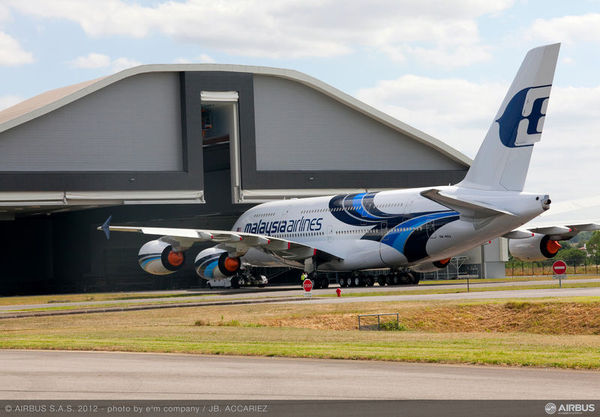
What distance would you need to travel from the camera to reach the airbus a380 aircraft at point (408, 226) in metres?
36.0

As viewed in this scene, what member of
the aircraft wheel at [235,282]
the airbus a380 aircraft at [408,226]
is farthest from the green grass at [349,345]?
the aircraft wheel at [235,282]

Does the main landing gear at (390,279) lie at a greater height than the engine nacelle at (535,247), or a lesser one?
lesser

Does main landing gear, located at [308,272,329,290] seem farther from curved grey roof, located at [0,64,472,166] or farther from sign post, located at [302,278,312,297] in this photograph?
curved grey roof, located at [0,64,472,166]

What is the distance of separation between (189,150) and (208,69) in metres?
4.82

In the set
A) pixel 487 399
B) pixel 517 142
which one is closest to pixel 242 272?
pixel 517 142

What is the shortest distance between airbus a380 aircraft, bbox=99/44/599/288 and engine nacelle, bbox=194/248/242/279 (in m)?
0.05

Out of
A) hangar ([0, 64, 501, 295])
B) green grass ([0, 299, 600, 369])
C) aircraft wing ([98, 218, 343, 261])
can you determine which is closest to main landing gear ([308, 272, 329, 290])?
aircraft wing ([98, 218, 343, 261])

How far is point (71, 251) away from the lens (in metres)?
67.8

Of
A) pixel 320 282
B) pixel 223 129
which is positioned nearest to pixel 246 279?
pixel 320 282

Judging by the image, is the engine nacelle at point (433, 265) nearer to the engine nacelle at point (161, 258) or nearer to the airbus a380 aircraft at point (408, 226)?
the airbus a380 aircraft at point (408, 226)

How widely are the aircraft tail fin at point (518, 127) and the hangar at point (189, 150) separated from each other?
20.0 m

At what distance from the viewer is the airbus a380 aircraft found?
36031 millimetres

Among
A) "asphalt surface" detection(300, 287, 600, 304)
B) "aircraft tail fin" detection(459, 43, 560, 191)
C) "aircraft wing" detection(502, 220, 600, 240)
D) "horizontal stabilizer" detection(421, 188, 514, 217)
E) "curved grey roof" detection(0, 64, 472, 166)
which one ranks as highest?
"curved grey roof" detection(0, 64, 472, 166)

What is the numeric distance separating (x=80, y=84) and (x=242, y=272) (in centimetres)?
1718
